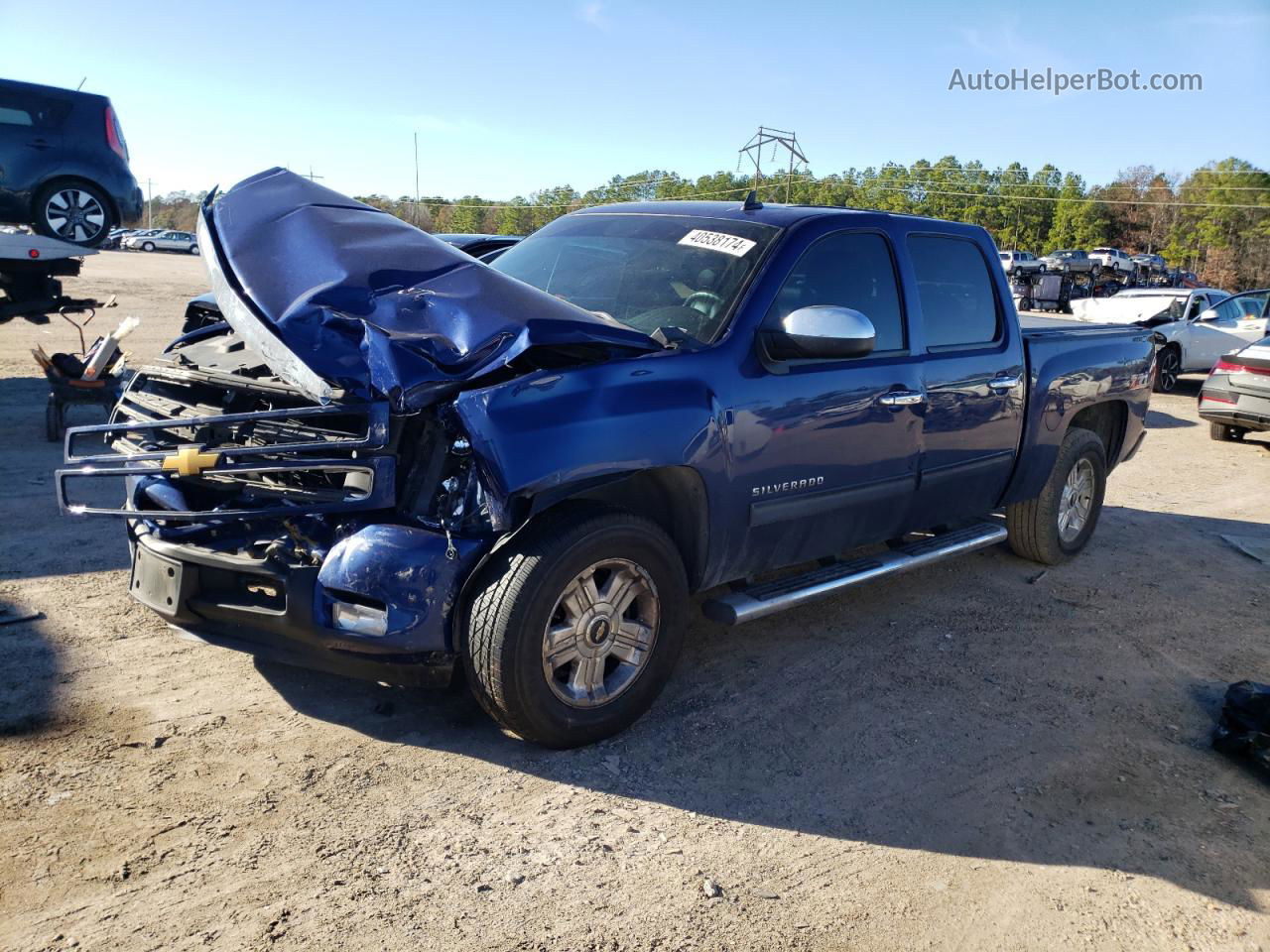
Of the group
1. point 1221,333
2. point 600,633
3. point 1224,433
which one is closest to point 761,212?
point 600,633

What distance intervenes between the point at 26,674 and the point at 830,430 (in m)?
3.42

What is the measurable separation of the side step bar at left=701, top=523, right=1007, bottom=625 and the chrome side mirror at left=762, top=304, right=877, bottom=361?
1.01 metres

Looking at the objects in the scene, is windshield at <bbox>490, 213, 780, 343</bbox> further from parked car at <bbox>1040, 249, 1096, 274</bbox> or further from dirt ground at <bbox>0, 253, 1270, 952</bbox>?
parked car at <bbox>1040, 249, 1096, 274</bbox>

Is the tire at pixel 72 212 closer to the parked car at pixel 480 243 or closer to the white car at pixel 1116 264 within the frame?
the parked car at pixel 480 243

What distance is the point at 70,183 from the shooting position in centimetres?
1048

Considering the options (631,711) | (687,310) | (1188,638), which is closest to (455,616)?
(631,711)

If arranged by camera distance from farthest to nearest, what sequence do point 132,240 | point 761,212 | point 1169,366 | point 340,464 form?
point 132,240 < point 1169,366 < point 761,212 < point 340,464

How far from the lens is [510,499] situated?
3180mm

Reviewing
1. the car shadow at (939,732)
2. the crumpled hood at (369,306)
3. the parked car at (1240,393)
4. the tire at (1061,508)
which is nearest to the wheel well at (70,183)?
the crumpled hood at (369,306)

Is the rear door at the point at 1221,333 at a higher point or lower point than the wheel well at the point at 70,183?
lower

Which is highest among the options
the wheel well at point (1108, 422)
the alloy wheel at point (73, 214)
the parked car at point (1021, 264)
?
the parked car at point (1021, 264)

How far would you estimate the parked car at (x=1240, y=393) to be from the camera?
424 inches

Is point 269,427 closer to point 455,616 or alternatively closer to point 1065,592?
point 455,616

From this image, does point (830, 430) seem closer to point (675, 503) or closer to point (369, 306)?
point (675, 503)
